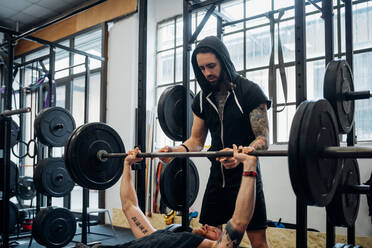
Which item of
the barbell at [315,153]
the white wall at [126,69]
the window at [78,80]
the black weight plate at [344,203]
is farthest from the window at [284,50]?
the barbell at [315,153]

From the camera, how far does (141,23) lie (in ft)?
8.46

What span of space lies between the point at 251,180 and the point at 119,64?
4.77 m

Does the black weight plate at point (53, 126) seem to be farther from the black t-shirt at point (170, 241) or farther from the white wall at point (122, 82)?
the black t-shirt at point (170, 241)

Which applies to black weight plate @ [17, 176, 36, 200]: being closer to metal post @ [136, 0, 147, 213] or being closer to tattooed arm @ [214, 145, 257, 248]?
metal post @ [136, 0, 147, 213]

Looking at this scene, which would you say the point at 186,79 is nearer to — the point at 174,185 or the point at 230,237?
the point at 174,185

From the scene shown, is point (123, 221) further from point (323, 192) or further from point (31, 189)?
point (323, 192)

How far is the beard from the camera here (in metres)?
2.04

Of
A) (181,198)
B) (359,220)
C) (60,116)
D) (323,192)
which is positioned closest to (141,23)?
(181,198)

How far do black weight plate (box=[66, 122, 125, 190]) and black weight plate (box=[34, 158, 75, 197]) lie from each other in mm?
1912

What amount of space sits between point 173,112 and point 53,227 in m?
2.31

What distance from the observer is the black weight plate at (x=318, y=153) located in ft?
4.60

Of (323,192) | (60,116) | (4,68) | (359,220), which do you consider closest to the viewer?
(323,192)

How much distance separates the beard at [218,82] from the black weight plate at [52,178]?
279cm

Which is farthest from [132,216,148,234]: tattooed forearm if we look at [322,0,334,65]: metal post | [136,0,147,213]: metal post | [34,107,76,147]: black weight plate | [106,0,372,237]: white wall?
[106,0,372,237]: white wall
